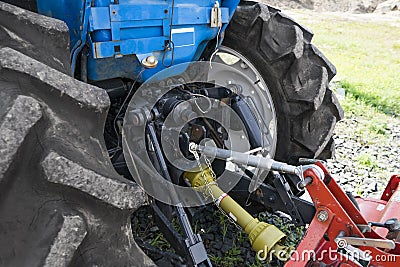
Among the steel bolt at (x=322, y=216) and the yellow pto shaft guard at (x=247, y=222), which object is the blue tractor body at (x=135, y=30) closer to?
the yellow pto shaft guard at (x=247, y=222)

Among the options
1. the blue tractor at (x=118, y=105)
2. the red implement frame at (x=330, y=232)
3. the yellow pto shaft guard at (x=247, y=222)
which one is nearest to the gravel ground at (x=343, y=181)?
the yellow pto shaft guard at (x=247, y=222)

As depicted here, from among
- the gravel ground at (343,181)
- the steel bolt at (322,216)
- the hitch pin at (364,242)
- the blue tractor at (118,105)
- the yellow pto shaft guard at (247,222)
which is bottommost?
the gravel ground at (343,181)

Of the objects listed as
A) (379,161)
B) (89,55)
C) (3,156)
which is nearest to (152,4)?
(89,55)

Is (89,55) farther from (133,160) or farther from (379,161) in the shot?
(379,161)

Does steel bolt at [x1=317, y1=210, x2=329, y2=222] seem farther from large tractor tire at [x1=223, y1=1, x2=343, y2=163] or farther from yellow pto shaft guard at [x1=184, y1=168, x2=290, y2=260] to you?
large tractor tire at [x1=223, y1=1, x2=343, y2=163]

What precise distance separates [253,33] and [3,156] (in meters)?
1.57

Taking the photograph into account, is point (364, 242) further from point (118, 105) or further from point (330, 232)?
point (118, 105)

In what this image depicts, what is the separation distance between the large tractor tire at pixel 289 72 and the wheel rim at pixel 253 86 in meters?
0.02

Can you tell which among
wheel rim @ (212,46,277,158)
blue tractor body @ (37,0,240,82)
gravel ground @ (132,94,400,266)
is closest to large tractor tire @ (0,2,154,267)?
blue tractor body @ (37,0,240,82)

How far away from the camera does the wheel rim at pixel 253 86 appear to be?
231 centimetres

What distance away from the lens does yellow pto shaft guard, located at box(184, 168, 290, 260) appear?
68.7 inches

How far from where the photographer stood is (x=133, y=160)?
195 centimetres

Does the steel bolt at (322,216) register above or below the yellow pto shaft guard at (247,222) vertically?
above

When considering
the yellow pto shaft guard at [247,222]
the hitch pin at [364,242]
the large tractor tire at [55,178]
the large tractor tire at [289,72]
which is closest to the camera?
the large tractor tire at [55,178]
